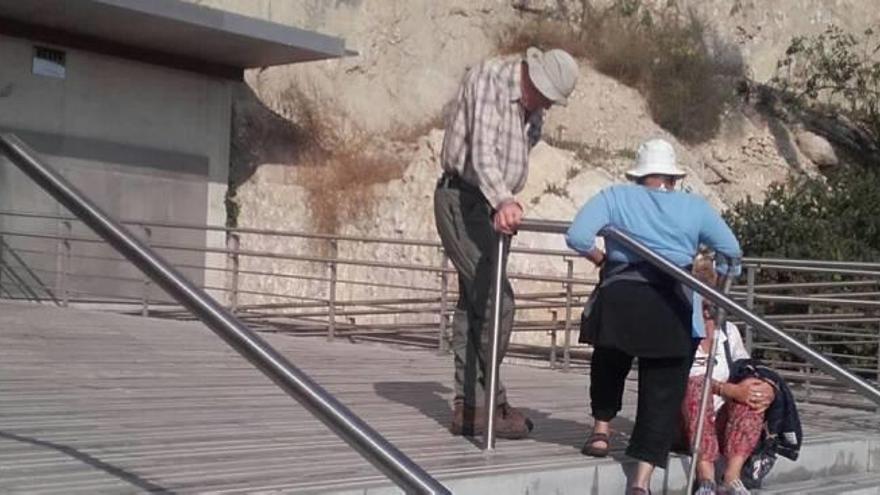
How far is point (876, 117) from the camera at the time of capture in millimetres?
26766

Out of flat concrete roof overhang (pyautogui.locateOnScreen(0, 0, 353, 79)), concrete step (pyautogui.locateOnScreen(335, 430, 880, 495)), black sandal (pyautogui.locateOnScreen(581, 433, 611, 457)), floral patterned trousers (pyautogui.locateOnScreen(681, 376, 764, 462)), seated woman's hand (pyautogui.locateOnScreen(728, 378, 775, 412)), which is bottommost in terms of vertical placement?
concrete step (pyautogui.locateOnScreen(335, 430, 880, 495))

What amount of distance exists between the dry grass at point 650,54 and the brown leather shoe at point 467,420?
1964 cm

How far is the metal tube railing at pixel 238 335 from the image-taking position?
402cm

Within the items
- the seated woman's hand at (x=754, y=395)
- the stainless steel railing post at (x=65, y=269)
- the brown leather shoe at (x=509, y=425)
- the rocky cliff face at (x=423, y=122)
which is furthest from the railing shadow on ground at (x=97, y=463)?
the rocky cliff face at (x=423, y=122)

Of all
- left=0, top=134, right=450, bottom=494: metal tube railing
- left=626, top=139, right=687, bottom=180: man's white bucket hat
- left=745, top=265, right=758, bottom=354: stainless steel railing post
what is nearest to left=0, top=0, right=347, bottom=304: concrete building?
left=745, top=265, right=758, bottom=354: stainless steel railing post

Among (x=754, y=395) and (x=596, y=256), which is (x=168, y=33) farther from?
(x=754, y=395)

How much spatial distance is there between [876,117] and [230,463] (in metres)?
23.2

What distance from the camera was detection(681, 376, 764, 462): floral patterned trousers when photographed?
6480 mm

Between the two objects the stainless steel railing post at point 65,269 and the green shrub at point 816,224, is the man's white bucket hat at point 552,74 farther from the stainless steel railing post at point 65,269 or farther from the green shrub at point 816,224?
the green shrub at point 816,224

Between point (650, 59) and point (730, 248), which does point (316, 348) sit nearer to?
point (730, 248)

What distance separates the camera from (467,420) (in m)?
6.84

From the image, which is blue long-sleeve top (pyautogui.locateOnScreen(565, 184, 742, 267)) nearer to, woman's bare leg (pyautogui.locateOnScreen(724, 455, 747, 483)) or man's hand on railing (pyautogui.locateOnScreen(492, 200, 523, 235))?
man's hand on railing (pyautogui.locateOnScreen(492, 200, 523, 235))

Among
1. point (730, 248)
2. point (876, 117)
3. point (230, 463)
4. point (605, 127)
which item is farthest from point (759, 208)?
point (230, 463)

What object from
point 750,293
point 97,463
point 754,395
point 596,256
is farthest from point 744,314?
point 750,293
